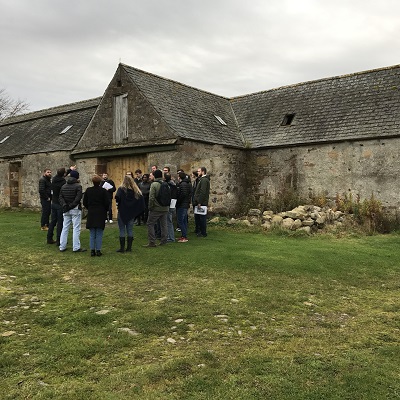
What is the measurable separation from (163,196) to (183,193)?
1143 mm

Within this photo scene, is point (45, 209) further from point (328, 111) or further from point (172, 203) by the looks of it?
point (328, 111)

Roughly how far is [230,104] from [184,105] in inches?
173

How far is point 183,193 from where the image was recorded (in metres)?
10.4

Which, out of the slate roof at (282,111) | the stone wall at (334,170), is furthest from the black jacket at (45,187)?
the stone wall at (334,170)

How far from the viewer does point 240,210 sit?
15.9 meters

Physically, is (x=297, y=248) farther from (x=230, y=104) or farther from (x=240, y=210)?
(x=230, y=104)

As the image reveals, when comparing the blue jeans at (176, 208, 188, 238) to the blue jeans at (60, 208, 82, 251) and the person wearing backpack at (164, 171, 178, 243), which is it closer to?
the person wearing backpack at (164, 171, 178, 243)

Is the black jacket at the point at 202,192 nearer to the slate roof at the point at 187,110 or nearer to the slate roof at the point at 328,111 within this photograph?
the slate roof at the point at 187,110

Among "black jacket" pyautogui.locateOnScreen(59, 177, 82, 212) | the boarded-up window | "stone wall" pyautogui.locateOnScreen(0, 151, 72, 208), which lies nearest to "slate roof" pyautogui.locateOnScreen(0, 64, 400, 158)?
"stone wall" pyautogui.locateOnScreen(0, 151, 72, 208)

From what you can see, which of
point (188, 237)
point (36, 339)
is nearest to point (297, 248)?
point (188, 237)

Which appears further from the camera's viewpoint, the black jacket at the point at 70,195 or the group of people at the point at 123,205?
the black jacket at the point at 70,195

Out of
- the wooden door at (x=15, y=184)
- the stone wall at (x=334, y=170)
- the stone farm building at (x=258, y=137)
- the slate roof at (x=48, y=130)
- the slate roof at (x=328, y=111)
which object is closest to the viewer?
the stone wall at (x=334, y=170)

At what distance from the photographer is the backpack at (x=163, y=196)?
368 inches

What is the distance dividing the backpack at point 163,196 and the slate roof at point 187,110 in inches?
172
